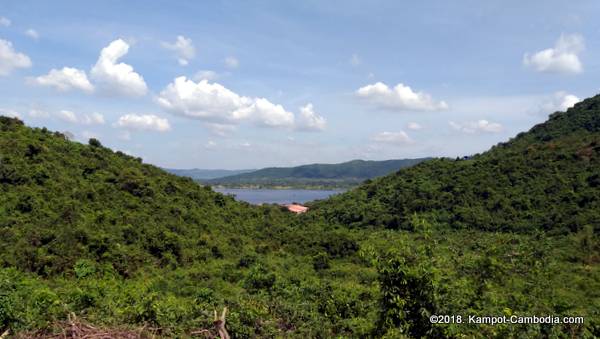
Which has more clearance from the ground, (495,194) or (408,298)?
(495,194)

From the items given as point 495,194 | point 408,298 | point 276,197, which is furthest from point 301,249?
point 276,197

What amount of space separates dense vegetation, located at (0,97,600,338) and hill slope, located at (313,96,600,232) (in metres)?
0.18

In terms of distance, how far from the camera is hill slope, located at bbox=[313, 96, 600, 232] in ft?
108

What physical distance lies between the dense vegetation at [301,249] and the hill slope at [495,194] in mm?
176

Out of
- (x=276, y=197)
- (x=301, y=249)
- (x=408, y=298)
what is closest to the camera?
(x=408, y=298)

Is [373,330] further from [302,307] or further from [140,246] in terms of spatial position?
[140,246]

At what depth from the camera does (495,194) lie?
37344 mm

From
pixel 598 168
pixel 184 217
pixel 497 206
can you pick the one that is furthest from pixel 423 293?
pixel 598 168

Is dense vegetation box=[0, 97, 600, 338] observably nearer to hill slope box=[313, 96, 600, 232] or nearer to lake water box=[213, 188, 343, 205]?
hill slope box=[313, 96, 600, 232]

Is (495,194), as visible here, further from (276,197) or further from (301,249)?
(276,197)

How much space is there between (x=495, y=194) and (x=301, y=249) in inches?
778

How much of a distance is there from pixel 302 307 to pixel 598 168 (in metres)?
33.4

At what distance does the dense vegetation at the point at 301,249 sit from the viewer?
884 centimetres

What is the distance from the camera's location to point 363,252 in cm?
850
